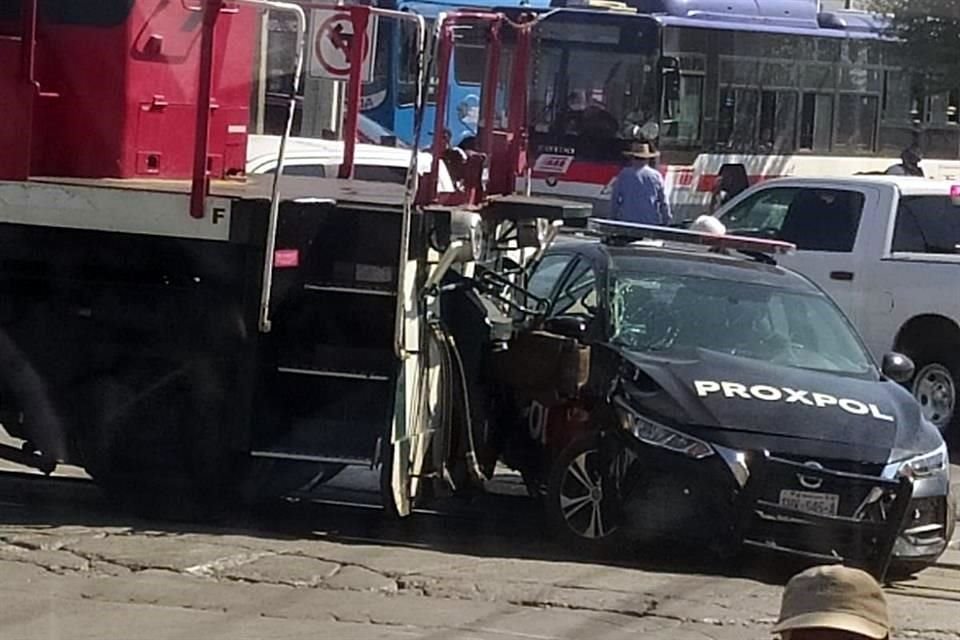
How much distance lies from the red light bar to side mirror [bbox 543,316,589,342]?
1.00 meters

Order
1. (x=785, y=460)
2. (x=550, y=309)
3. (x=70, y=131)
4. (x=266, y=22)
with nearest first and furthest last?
(x=785, y=460) < (x=70, y=131) < (x=550, y=309) < (x=266, y=22)

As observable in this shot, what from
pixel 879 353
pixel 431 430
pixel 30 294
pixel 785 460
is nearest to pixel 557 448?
pixel 431 430

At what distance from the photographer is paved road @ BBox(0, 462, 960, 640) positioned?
7.94m

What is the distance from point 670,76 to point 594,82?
3.30 feet

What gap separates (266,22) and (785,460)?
168 inches

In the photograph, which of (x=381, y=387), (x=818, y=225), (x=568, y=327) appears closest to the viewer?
(x=381, y=387)

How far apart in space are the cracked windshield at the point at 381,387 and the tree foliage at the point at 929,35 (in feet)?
61.1

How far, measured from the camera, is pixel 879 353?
15031 millimetres

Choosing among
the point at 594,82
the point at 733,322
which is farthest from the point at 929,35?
the point at 733,322

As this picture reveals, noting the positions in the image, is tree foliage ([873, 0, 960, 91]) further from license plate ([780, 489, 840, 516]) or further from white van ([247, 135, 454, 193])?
license plate ([780, 489, 840, 516])

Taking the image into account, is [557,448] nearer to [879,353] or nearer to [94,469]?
[94,469]

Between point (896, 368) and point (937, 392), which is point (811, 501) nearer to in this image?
point (896, 368)

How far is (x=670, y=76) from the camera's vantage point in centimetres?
2534

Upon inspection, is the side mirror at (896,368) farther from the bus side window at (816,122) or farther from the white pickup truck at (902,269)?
the bus side window at (816,122)
